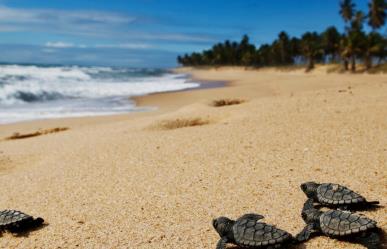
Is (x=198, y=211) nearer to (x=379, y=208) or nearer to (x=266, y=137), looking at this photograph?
(x=379, y=208)

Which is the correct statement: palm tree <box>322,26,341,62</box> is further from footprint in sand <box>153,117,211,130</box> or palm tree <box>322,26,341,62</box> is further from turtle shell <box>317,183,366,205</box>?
turtle shell <box>317,183,366,205</box>

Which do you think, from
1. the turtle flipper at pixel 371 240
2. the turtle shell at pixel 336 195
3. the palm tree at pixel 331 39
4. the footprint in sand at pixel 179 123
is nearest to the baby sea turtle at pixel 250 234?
the turtle flipper at pixel 371 240

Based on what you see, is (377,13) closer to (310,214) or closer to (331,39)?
(331,39)

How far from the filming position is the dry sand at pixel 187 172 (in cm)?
516

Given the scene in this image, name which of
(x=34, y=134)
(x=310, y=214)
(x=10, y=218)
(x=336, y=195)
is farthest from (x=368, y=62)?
(x=10, y=218)

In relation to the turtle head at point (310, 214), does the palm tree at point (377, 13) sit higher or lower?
A: higher


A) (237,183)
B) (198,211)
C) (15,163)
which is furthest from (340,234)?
(15,163)

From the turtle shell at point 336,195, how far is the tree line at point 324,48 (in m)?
49.2

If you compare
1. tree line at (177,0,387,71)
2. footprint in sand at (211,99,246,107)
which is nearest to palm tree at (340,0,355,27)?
tree line at (177,0,387,71)

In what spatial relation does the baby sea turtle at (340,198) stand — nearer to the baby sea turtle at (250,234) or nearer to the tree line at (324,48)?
the baby sea turtle at (250,234)

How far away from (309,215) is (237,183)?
194 cm

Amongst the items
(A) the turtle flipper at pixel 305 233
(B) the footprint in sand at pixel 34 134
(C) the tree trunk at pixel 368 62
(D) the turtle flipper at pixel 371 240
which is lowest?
(B) the footprint in sand at pixel 34 134

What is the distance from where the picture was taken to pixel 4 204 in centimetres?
639

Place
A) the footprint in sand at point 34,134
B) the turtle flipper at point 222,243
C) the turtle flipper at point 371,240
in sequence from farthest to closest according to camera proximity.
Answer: the footprint in sand at point 34,134 < the turtle flipper at point 222,243 < the turtle flipper at point 371,240
